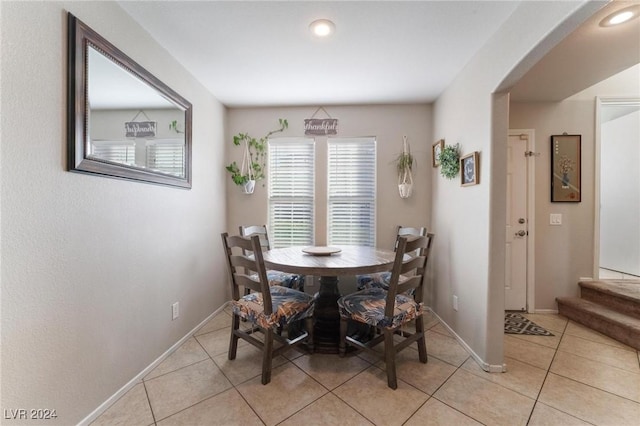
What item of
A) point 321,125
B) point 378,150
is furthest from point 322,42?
point 378,150

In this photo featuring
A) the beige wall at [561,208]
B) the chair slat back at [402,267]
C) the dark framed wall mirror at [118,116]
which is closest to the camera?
the dark framed wall mirror at [118,116]

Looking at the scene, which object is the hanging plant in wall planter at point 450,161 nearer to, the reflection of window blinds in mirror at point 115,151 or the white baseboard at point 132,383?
the reflection of window blinds in mirror at point 115,151

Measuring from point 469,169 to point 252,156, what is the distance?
2349 millimetres

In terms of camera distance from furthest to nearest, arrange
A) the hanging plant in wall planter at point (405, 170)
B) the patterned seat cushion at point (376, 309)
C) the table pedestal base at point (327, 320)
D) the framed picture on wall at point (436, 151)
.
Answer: the hanging plant in wall planter at point (405, 170), the framed picture on wall at point (436, 151), the table pedestal base at point (327, 320), the patterned seat cushion at point (376, 309)

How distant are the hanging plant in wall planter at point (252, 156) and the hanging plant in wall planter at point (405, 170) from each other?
4.72 feet

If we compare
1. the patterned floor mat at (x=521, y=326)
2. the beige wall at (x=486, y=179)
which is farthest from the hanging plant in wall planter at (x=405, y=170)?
the patterned floor mat at (x=521, y=326)

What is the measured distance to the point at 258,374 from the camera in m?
1.74

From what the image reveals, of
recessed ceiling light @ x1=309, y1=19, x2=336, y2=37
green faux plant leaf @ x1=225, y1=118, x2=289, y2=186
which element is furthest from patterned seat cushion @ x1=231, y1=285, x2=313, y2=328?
recessed ceiling light @ x1=309, y1=19, x2=336, y2=37

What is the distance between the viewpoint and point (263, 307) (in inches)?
66.4

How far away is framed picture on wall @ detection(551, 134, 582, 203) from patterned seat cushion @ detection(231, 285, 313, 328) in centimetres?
300

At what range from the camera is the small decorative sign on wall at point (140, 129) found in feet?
5.31

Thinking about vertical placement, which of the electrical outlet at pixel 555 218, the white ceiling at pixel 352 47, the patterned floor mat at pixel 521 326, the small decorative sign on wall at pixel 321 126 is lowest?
the patterned floor mat at pixel 521 326

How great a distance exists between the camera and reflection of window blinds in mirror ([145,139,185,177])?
1827 mm

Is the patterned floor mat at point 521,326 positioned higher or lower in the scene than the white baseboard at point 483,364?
lower
